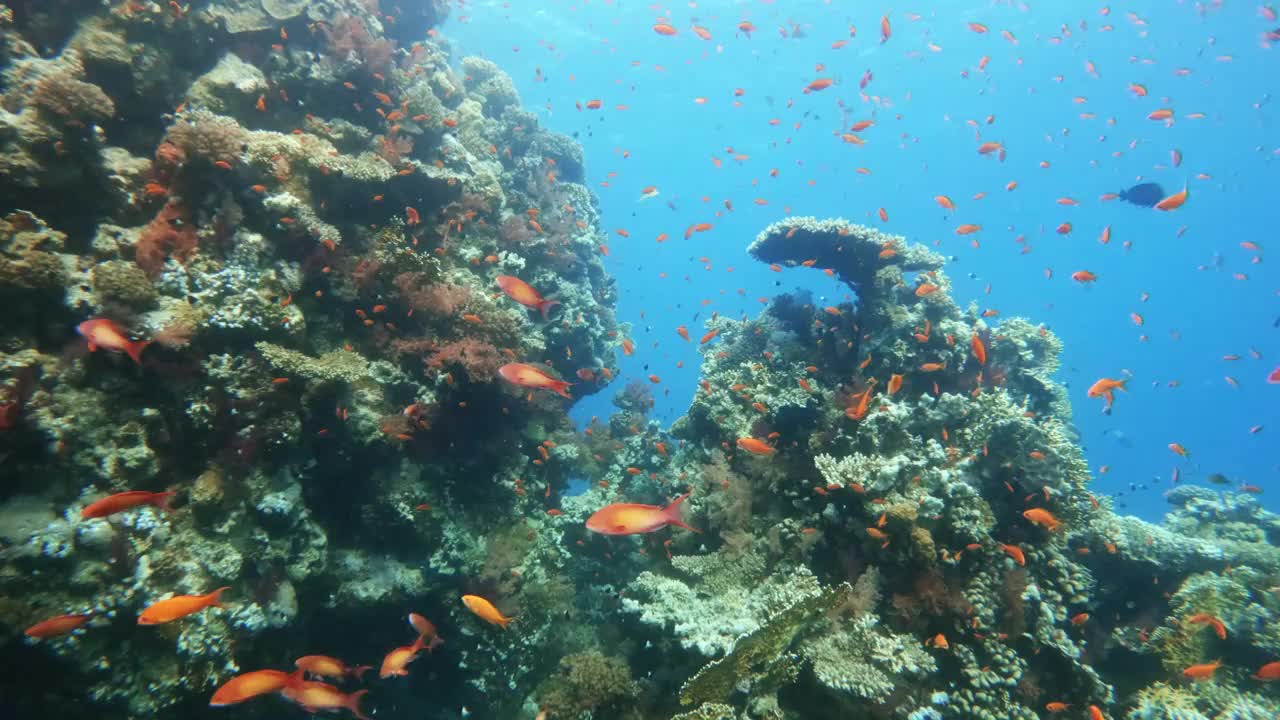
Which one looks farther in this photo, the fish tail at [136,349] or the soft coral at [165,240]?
the soft coral at [165,240]

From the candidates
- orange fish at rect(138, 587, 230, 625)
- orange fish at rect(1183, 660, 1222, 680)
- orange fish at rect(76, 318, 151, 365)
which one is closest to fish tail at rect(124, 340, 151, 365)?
orange fish at rect(76, 318, 151, 365)

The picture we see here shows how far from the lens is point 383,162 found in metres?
7.30

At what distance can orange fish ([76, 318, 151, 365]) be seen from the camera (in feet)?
13.8

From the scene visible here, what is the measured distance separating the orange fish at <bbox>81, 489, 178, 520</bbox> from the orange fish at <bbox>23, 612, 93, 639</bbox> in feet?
2.31

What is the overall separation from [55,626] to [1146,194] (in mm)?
15024

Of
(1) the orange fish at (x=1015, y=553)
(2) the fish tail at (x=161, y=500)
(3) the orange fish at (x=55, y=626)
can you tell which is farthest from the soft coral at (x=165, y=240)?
(1) the orange fish at (x=1015, y=553)

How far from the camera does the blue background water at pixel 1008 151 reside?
3759 centimetres

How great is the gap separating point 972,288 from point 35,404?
143m

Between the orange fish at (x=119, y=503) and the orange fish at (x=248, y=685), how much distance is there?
5.20 feet

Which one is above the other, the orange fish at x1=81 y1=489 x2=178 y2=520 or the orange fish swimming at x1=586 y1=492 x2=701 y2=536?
the orange fish swimming at x1=586 y1=492 x2=701 y2=536

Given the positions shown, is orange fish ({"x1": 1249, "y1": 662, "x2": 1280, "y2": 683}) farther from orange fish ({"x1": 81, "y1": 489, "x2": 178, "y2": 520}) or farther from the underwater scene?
orange fish ({"x1": 81, "y1": 489, "x2": 178, "y2": 520})

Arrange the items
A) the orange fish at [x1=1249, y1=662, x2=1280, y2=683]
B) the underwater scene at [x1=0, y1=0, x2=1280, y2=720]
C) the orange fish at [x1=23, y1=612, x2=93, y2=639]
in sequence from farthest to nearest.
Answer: the orange fish at [x1=1249, y1=662, x2=1280, y2=683] → the underwater scene at [x1=0, y1=0, x2=1280, y2=720] → the orange fish at [x1=23, y1=612, x2=93, y2=639]

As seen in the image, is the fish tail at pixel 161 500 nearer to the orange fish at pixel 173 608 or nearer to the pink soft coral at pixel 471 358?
the orange fish at pixel 173 608

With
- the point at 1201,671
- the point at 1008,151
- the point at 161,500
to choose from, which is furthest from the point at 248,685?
the point at 1008,151
